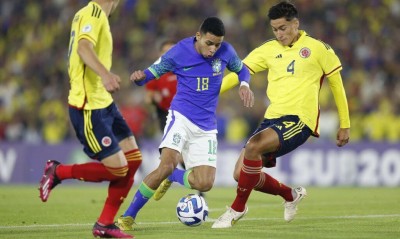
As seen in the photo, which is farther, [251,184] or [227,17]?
[227,17]

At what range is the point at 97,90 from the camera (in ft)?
29.5

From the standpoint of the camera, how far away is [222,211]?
42.0 feet

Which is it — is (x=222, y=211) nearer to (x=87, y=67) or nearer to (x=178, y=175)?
(x=178, y=175)

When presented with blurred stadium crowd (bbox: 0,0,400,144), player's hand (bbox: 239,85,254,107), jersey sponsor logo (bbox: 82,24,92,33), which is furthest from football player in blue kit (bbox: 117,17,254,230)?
blurred stadium crowd (bbox: 0,0,400,144)

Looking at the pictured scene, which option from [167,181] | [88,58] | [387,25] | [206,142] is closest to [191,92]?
[206,142]

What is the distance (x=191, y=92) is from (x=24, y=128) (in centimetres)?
1359

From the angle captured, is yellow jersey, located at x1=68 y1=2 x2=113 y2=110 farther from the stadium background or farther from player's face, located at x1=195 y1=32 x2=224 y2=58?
the stadium background

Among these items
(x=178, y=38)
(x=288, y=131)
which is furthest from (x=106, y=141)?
(x=178, y=38)

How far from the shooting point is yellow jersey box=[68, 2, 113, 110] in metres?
8.85

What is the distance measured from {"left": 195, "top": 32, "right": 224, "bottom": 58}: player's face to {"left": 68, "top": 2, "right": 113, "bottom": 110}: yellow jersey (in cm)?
147

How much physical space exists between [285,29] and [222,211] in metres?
3.23

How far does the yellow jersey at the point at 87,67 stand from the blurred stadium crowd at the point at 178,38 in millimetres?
10825

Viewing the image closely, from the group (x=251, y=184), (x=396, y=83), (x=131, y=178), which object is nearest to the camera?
(x=131, y=178)

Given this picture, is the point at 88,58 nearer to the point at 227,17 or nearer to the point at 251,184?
the point at 251,184
